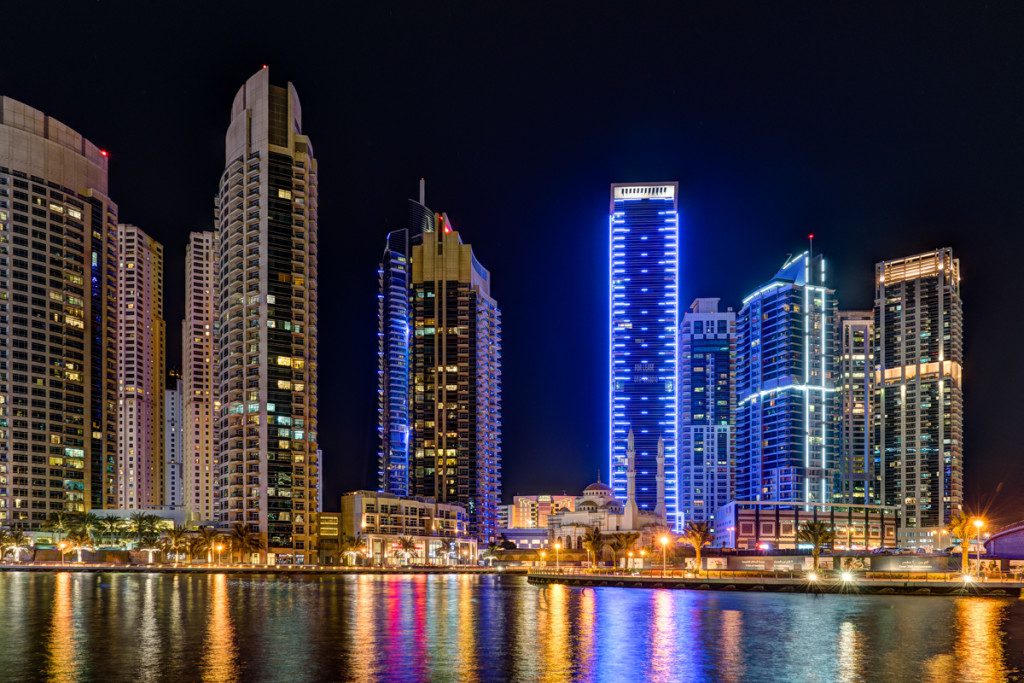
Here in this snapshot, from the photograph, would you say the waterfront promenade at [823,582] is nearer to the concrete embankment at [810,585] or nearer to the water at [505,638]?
the concrete embankment at [810,585]

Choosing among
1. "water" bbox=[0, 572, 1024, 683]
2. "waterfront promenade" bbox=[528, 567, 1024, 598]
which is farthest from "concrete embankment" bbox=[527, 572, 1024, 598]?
"water" bbox=[0, 572, 1024, 683]

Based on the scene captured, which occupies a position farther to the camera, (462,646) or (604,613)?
(604,613)

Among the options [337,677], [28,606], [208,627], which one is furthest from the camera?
[28,606]

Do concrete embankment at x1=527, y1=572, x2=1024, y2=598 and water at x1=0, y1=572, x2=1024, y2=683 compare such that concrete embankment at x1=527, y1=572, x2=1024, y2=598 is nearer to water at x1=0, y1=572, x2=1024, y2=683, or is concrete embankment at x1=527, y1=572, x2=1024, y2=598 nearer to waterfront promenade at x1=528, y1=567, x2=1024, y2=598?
waterfront promenade at x1=528, y1=567, x2=1024, y2=598

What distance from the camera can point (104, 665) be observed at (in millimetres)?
58312

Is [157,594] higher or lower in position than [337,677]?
lower

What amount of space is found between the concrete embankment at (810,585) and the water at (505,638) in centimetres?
653

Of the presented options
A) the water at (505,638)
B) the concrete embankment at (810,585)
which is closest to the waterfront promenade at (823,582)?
the concrete embankment at (810,585)

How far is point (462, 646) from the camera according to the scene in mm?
68688

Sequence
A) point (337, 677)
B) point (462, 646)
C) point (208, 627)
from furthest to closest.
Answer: point (208, 627)
point (462, 646)
point (337, 677)

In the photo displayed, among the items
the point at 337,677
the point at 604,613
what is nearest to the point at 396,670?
the point at 337,677

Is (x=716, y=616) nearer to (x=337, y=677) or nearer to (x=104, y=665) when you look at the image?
(x=337, y=677)

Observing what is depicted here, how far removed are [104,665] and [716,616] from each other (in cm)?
5292

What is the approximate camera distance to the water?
5691cm
